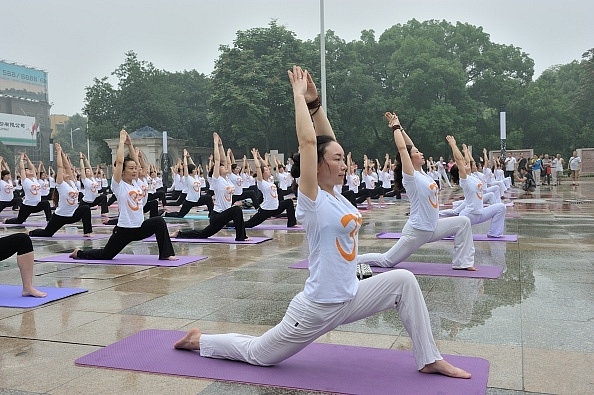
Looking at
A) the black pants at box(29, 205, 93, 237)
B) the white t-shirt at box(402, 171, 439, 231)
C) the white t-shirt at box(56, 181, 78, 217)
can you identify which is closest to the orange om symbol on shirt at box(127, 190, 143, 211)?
the white t-shirt at box(56, 181, 78, 217)

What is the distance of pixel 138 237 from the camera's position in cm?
848

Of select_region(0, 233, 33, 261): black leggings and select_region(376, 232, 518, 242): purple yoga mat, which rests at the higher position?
select_region(0, 233, 33, 261): black leggings

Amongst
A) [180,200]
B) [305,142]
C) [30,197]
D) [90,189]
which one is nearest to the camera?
→ [305,142]

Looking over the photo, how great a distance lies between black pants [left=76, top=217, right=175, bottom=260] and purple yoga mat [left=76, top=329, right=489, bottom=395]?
3.96m

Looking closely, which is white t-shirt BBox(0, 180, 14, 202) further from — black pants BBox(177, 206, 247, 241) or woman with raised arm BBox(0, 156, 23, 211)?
black pants BBox(177, 206, 247, 241)

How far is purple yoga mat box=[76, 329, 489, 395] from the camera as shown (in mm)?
3586

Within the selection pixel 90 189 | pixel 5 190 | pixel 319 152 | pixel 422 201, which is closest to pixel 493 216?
pixel 422 201

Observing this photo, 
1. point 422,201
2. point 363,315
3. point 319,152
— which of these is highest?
point 319,152

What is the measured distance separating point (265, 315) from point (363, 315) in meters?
1.75

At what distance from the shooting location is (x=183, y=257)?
28.8 ft

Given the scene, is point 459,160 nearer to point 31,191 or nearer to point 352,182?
point 352,182

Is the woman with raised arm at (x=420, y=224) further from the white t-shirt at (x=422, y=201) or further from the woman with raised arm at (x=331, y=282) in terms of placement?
the woman with raised arm at (x=331, y=282)

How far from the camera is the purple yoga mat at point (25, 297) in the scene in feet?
19.4

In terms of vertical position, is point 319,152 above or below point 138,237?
above
